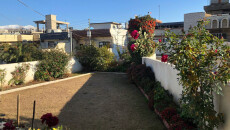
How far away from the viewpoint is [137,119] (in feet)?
20.9

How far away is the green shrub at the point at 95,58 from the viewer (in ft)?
56.1

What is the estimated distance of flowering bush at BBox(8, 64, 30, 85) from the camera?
11.5 metres

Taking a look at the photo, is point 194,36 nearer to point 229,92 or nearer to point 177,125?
point 229,92

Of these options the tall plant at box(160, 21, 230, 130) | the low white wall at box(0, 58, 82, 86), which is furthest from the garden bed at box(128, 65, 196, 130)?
the low white wall at box(0, 58, 82, 86)

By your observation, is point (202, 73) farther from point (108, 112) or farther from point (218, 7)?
point (218, 7)

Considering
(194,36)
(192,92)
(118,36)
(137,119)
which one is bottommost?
(137,119)

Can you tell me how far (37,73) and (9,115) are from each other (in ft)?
21.7

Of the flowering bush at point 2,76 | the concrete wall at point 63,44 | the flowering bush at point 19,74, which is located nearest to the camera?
the flowering bush at point 2,76

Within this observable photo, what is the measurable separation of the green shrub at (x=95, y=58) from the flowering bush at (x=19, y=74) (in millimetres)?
5838

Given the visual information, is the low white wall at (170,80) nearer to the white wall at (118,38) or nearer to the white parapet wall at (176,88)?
the white parapet wall at (176,88)

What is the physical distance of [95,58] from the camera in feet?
56.1

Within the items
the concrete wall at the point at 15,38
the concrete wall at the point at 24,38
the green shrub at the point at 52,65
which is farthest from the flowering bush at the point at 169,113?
the concrete wall at the point at 24,38

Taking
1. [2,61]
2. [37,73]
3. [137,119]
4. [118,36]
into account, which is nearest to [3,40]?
[2,61]

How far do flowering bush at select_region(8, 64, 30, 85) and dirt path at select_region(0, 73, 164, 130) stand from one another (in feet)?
4.50
